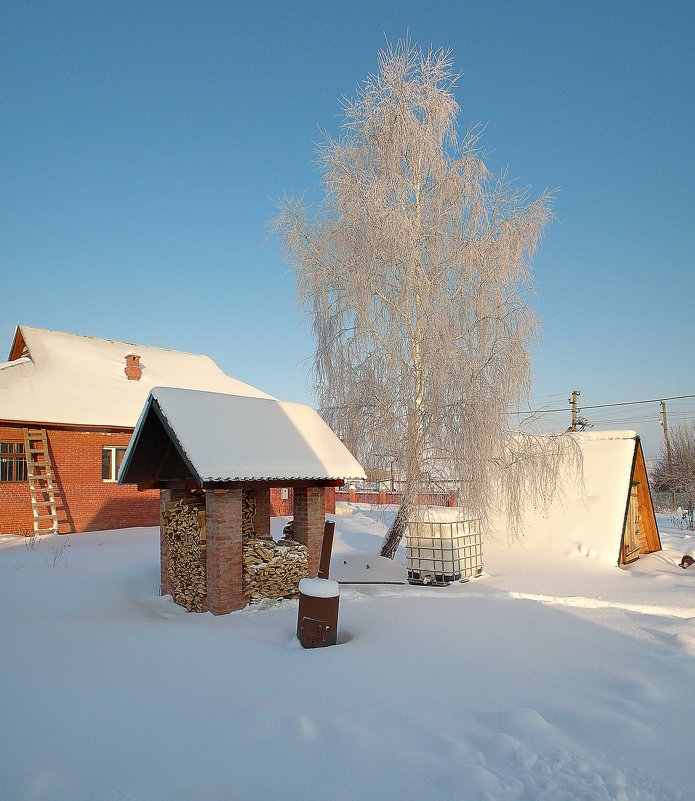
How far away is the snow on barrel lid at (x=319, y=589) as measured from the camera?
6.47 meters

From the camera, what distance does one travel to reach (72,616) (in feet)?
24.0

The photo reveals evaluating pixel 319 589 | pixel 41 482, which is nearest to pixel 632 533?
pixel 319 589

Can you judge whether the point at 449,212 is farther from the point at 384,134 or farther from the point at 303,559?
the point at 303,559

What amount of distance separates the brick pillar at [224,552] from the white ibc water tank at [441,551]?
3.70 metres

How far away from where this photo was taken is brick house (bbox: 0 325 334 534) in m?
16.1

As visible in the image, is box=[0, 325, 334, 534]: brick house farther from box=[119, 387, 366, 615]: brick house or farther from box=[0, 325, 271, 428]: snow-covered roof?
box=[119, 387, 366, 615]: brick house

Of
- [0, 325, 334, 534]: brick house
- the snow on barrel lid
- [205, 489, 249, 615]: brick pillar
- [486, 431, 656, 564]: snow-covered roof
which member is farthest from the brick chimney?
the snow on barrel lid

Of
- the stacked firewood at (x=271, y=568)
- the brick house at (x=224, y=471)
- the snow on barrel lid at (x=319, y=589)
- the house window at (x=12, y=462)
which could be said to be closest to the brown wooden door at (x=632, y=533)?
the brick house at (x=224, y=471)

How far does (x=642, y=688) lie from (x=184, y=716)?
153 inches

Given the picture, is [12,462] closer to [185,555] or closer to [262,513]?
[262,513]

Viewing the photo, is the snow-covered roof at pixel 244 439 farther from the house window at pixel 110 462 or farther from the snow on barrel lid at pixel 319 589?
the house window at pixel 110 462

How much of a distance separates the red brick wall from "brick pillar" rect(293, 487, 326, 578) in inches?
368

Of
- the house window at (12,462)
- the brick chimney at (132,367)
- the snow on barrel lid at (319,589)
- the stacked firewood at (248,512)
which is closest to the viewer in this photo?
the snow on barrel lid at (319,589)

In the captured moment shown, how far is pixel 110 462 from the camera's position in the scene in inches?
708
